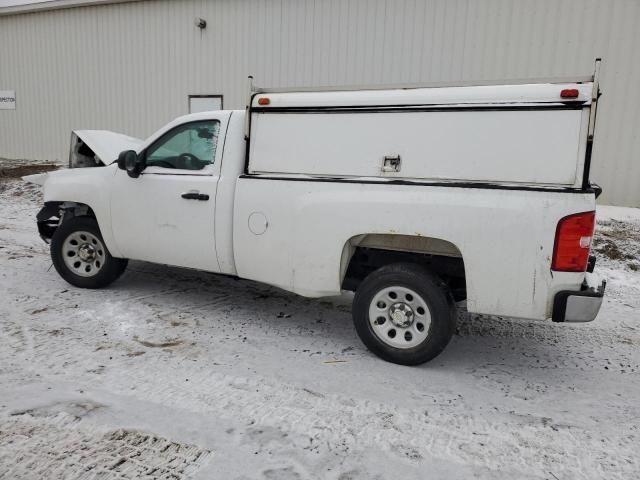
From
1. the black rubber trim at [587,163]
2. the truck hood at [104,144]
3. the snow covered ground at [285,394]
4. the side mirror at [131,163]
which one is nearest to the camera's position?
the snow covered ground at [285,394]

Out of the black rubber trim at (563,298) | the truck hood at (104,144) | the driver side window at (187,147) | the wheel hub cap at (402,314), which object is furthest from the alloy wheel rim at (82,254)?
the black rubber trim at (563,298)

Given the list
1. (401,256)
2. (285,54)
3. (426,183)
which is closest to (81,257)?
(401,256)

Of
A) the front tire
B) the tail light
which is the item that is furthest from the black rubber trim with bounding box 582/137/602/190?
the front tire

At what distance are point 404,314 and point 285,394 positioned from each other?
1102 mm

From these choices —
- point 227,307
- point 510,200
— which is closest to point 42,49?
point 227,307

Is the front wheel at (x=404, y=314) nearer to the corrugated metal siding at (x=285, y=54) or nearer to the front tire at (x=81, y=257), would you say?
the front tire at (x=81, y=257)

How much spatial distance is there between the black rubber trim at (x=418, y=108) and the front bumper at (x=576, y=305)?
122 centimetres

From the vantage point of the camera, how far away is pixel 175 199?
15.3ft

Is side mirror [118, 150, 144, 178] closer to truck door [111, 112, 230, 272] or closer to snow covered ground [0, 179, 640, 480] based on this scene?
truck door [111, 112, 230, 272]

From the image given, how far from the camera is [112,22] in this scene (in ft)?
45.5

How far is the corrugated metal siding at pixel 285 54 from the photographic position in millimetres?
9641

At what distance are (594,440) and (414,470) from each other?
3.84 feet

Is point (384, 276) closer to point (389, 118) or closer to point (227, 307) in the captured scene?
point (389, 118)

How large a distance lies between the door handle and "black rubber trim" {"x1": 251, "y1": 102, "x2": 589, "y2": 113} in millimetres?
870
